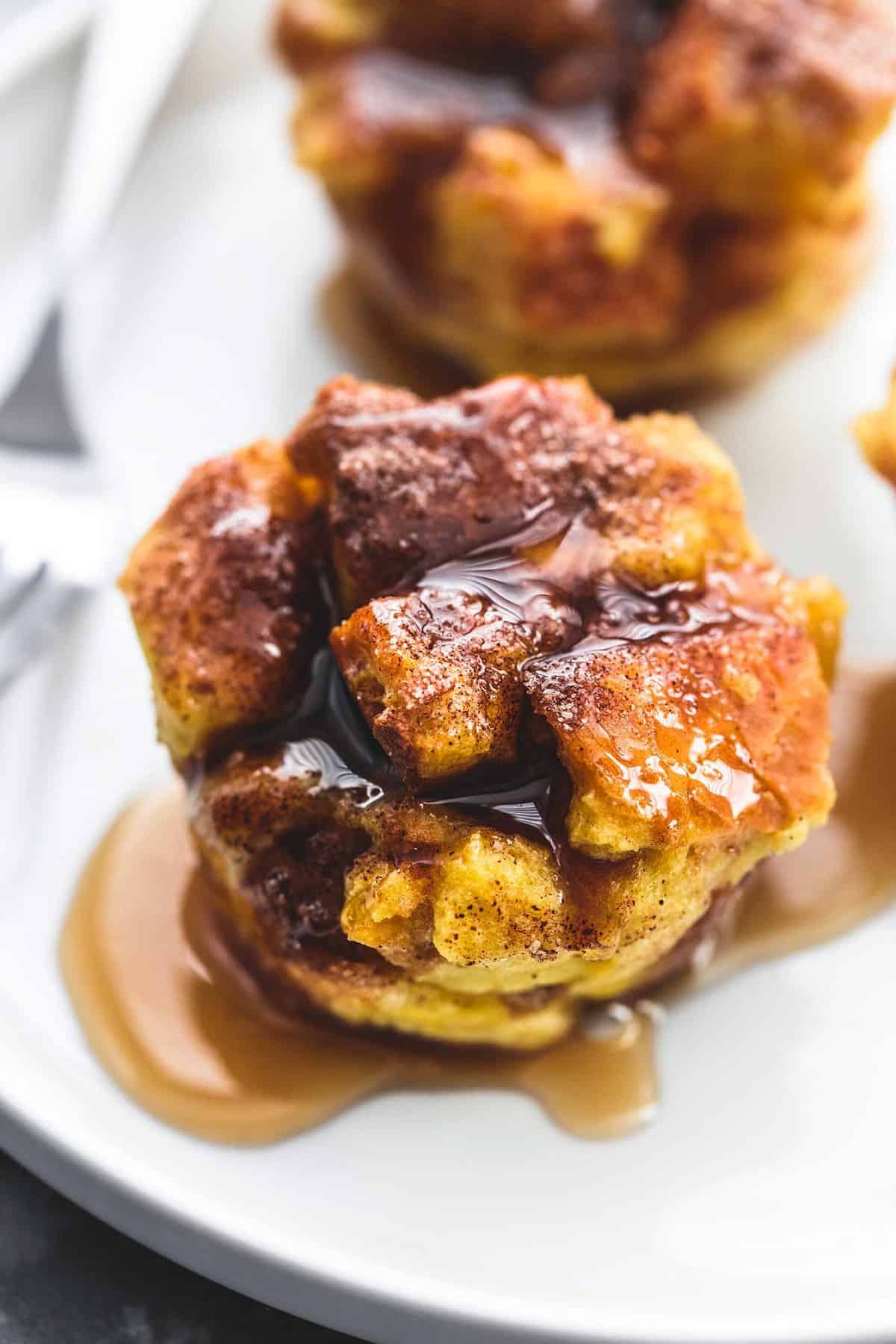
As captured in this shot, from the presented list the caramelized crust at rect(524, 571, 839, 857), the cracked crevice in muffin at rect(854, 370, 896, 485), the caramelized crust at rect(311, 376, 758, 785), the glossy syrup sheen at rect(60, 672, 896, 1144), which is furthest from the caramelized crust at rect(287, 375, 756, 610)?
the glossy syrup sheen at rect(60, 672, 896, 1144)

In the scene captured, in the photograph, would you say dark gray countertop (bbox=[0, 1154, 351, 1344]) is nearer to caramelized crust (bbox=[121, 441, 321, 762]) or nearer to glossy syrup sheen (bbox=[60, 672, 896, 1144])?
glossy syrup sheen (bbox=[60, 672, 896, 1144])

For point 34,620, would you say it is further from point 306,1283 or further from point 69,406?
point 306,1283

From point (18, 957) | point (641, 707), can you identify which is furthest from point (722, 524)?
point (18, 957)

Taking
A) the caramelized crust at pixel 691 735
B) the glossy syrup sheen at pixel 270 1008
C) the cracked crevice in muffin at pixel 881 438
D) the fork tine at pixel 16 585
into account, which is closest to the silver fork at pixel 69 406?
the fork tine at pixel 16 585

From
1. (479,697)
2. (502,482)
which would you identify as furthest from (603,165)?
(479,697)

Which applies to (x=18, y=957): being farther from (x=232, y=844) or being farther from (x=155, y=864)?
(x=232, y=844)

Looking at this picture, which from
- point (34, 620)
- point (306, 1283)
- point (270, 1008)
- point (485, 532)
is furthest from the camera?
point (34, 620)
